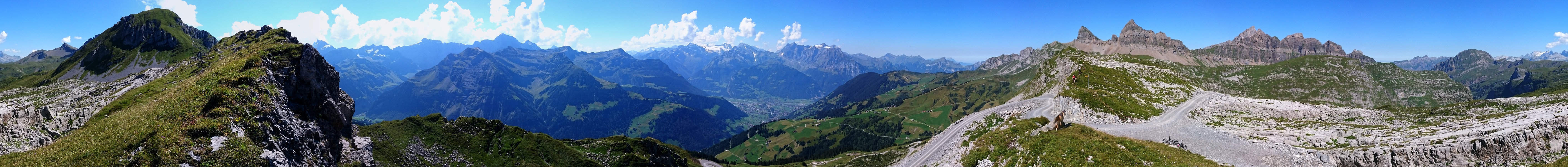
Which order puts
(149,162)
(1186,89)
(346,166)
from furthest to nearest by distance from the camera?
(1186,89) < (346,166) < (149,162)

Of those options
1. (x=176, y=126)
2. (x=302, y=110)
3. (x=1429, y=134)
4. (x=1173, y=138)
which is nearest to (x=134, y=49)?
(x=302, y=110)

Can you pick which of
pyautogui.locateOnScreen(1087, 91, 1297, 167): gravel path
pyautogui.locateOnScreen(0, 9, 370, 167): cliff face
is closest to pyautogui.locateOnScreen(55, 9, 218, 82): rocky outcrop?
pyautogui.locateOnScreen(0, 9, 370, 167): cliff face

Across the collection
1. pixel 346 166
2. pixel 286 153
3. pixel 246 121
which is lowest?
pixel 346 166

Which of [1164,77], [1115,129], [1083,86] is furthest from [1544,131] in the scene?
[1164,77]

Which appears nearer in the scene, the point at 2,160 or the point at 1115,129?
the point at 2,160

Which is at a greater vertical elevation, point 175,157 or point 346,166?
point 175,157

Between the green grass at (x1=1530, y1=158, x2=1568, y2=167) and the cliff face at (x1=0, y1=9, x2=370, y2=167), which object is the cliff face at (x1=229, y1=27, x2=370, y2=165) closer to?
the cliff face at (x1=0, y1=9, x2=370, y2=167)

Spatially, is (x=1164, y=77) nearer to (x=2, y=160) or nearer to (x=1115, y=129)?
(x=1115, y=129)

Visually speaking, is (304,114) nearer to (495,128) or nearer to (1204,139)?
(495,128)
